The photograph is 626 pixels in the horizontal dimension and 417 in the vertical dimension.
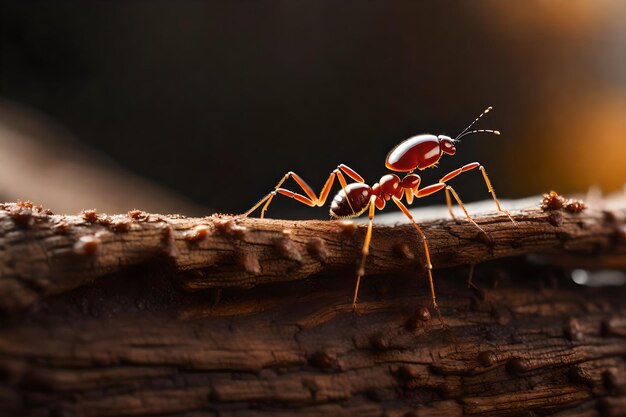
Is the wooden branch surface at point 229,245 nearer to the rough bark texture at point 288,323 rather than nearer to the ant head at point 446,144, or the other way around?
the rough bark texture at point 288,323

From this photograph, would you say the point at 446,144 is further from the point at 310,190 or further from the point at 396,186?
the point at 310,190

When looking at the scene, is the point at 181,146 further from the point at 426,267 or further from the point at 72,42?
the point at 426,267

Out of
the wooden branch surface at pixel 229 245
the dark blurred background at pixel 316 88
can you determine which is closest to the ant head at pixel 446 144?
the wooden branch surface at pixel 229 245

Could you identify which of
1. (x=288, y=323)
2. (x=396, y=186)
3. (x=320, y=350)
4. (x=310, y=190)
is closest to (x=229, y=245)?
(x=288, y=323)

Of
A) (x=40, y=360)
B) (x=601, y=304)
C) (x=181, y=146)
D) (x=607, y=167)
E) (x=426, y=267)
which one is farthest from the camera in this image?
(x=181, y=146)

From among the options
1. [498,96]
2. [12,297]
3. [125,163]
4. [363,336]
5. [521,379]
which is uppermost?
[498,96]

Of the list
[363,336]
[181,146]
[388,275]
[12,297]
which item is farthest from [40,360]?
[181,146]
